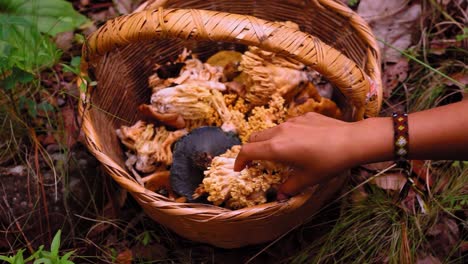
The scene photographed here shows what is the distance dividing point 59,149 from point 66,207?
30 cm

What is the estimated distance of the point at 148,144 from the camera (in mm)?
1920

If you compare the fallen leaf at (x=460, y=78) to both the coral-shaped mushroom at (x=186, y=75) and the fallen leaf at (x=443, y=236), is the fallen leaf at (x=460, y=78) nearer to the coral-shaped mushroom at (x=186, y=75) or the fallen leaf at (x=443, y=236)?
the fallen leaf at (x=443, y=236)

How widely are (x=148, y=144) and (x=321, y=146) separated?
813 millimetres

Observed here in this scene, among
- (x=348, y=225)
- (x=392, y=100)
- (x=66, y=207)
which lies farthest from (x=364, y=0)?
(x=66, y=207)

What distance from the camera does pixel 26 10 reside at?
205 cm

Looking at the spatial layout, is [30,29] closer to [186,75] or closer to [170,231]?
[186,75]

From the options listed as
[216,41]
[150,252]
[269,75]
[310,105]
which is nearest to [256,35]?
[216,41]

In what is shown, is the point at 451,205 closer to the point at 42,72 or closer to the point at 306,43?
the point at 306,43

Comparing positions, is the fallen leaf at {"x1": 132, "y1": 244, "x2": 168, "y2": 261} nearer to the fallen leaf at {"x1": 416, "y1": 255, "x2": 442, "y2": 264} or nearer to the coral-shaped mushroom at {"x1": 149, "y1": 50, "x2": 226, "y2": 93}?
the coral-shaped mushroom at {"x1": 149, "y1": 50, "x2": 226, "y2": 93}

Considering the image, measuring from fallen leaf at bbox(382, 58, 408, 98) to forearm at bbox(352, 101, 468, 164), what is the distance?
94 cm

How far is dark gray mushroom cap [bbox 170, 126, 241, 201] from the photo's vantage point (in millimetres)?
1816

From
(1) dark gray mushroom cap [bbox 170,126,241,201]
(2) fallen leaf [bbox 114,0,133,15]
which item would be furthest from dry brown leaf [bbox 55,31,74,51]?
(1) dark gray mushroom cap [bbox 170,126,241,201]

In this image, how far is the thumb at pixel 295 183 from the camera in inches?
58.0

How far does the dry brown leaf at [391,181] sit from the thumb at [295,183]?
669mm
